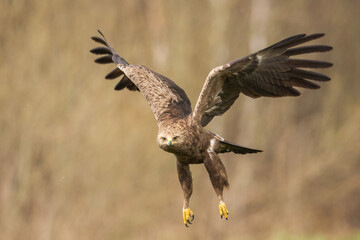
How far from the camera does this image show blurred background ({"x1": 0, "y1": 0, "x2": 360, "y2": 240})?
38.5ft

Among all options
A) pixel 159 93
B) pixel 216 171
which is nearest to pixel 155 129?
pixel 159 93

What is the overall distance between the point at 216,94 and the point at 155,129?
6859 mm

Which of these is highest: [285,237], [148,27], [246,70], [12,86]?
[148,27]

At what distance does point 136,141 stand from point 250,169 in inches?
155

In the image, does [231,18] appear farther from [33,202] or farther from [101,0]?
[33,202]

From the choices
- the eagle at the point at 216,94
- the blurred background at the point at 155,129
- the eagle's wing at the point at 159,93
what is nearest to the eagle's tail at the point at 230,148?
the eagle at the point at 216,94

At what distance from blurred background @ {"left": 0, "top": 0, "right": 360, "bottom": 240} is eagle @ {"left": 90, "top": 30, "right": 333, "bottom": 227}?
5.33 metres

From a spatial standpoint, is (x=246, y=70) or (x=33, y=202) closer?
(x=246, y=70)

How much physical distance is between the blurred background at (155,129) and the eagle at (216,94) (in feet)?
17.5

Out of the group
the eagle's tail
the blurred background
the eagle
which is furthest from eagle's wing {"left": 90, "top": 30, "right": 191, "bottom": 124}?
the blurred background

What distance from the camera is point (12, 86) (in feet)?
38.1

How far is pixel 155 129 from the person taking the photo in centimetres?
1326

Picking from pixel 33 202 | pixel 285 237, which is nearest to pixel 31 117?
pixel 33 202

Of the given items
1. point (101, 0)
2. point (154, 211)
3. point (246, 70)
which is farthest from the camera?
point (154, 211)
